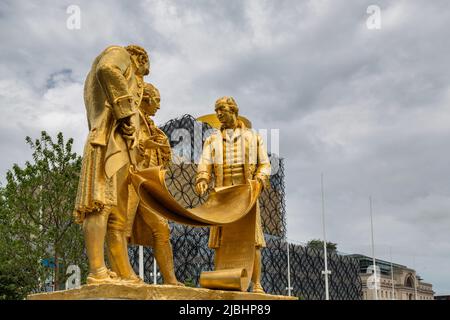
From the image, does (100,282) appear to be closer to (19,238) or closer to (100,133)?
(100,133)

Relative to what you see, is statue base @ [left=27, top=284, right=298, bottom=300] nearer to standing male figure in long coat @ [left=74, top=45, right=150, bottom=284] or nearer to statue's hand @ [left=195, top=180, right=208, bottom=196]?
standing male figure in long coat @ [left=74, top=45, right=150, bottom=284]

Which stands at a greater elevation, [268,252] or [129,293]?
[268,252]

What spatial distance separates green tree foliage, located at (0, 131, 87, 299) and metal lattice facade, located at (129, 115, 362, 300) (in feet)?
88.9

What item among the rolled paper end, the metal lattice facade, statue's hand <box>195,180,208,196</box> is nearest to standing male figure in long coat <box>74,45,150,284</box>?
the rolled paper end

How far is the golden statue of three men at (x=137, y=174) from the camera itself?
255 inches

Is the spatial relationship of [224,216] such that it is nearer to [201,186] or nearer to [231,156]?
[201,186]

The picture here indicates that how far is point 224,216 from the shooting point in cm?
728

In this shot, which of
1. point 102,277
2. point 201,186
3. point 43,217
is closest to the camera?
point 102,277

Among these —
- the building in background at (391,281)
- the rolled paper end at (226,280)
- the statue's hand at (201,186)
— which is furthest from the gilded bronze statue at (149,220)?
the building in background at (391,281)

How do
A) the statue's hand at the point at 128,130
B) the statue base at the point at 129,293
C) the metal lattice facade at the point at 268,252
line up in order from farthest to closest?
the metal lattice facade at the point at 268,252, the statue's hand at the point at 128,130, the statue base at the point at 129,293

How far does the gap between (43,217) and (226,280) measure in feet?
39.1

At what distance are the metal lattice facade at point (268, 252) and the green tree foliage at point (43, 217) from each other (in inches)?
1067

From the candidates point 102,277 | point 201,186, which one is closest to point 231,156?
point 201,186

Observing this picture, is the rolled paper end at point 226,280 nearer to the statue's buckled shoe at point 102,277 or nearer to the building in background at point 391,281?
the statue's buckled shoe at point 102,277
